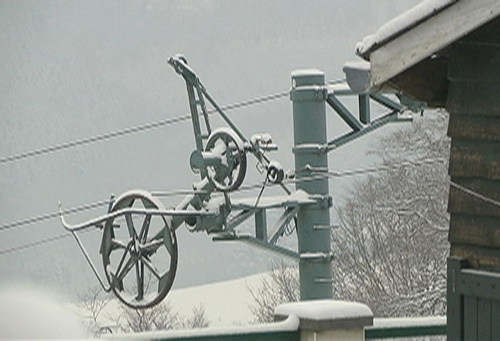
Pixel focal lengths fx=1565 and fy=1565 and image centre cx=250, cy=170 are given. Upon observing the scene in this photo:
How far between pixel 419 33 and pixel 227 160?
9421 mm

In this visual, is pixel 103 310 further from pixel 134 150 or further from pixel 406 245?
pixel 134 150

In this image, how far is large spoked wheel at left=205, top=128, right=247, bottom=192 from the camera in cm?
1570

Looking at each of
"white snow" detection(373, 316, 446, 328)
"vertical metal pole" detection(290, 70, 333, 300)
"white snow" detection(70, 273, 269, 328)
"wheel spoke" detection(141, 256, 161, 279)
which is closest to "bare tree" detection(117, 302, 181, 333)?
"white snow" detection(70, 273, 269, 328)

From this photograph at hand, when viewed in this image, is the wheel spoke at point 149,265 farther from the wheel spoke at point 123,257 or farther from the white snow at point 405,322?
the white snow at point 405,322

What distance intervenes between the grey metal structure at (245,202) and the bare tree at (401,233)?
18.4m

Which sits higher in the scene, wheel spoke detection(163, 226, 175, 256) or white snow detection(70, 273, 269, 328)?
wheel spoke detection(163, 226, 175, 256)

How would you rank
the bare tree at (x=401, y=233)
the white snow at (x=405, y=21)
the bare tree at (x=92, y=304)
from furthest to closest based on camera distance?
1. the bare tree at (x=92, y=304)
2. the bare tree at (x=401, y=233)
3. the white snow at (x=405, y=21)

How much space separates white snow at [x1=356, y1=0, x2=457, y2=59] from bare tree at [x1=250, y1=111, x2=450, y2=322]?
28.2m

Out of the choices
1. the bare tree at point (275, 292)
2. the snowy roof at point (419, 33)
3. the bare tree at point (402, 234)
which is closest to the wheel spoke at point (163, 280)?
the snowy roof at point (419, 33)

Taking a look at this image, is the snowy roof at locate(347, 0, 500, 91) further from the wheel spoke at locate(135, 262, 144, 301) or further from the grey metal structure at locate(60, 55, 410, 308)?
the wheel spoke at locate(135, 262, 144, 301)

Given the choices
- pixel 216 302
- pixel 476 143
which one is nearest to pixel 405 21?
pixel 476 143

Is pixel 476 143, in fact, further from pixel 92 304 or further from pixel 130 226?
pixel 92 304

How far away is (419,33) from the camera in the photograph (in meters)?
6.49

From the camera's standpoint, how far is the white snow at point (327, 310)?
25.9 feet
